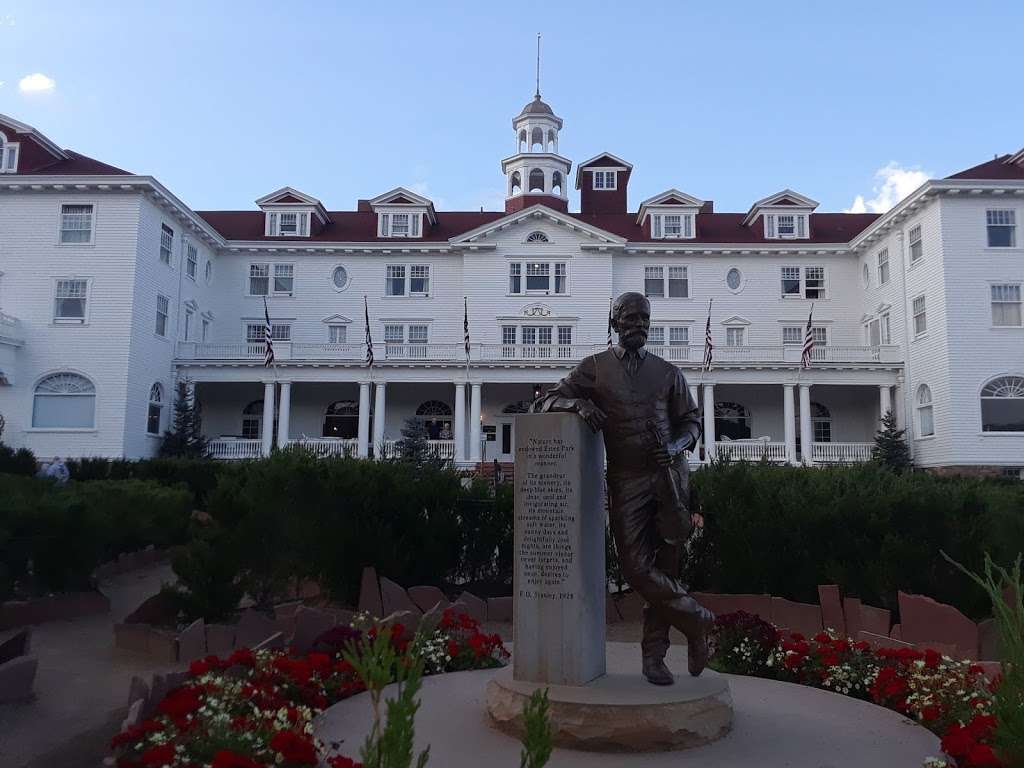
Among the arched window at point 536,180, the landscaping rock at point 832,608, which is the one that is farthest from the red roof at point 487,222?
the landscaping rock at point 832,608

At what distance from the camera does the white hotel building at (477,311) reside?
32.9 m

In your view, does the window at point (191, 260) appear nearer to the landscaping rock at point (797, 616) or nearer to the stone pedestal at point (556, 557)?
the landscaping rock at point (797, 616)

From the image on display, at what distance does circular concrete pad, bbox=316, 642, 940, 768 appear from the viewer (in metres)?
5.42

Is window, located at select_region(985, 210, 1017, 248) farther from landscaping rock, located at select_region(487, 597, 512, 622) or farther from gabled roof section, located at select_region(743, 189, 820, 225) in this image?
landscaping rock, located at select_region(487, 597, 512, 622)

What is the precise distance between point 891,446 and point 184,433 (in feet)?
96.5

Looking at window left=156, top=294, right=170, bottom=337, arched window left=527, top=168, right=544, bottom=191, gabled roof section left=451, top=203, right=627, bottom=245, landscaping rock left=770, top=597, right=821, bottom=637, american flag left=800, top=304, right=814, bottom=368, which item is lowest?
landscaping rock left=770, top=597, right=821, bottom=637

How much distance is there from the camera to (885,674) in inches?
268

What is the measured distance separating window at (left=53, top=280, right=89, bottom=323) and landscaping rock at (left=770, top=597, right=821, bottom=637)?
3153 centimetres

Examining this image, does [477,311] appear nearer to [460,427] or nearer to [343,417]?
[460,427]

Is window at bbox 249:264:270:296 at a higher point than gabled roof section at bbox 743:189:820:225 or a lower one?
lower

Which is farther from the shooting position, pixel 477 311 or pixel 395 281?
pixel 395 281

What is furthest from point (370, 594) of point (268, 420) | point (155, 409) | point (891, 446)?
point (891, 446)

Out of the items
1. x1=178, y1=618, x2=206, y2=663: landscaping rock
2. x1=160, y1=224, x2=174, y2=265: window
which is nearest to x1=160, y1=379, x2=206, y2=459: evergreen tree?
x1=160, y1=224, x2=174, y2=265: window

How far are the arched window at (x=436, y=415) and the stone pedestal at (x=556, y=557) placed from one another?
3429 cm
